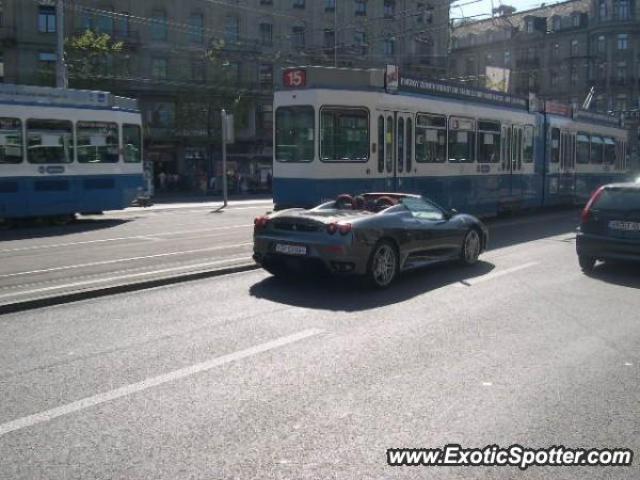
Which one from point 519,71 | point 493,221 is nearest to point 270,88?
point 519,71

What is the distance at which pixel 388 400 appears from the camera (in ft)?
17.2

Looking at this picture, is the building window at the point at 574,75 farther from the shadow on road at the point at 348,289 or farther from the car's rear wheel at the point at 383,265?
the car's rear wheel at the point at 383,265

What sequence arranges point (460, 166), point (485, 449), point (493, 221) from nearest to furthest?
point (485, 449) < point (460, 166) < point (493, 221)

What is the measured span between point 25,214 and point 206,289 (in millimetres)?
11278

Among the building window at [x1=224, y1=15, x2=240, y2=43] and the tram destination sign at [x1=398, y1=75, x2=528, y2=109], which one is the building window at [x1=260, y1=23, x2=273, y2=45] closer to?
the building window at [x1=224, y1=15, x2=240, y2=43]

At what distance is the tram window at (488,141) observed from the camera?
19609 mm

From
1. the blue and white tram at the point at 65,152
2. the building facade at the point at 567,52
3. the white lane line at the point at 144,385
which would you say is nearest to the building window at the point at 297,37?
the building facade at the point at 567,52

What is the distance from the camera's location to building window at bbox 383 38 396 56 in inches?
2534

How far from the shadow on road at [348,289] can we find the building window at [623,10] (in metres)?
72.8

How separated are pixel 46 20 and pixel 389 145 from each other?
3892cm

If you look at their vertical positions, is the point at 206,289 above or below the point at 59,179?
below

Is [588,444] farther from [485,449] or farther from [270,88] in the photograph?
[270,88]

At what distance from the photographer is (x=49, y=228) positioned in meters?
19.1

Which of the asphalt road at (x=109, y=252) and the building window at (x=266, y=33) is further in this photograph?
the building window at (x=266, y=33)
